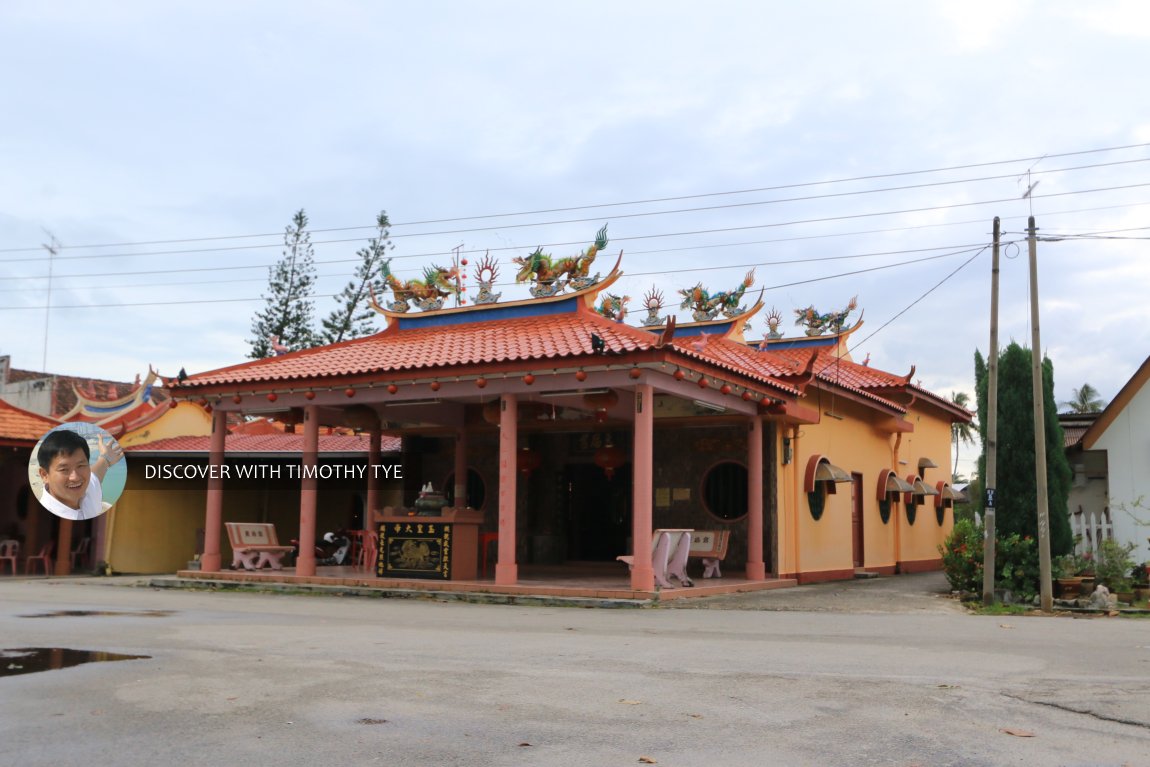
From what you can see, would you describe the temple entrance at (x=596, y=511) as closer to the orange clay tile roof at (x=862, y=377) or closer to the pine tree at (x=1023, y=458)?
the orange clay tile roof at (x=862, y=377)

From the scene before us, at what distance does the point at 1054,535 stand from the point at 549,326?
8290 millimetres

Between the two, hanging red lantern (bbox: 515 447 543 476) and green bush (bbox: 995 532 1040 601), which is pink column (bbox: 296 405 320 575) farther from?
green bush (bbox: 995 532 1040 601)

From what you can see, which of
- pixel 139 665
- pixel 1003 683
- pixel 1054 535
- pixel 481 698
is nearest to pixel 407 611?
pixel 139 665

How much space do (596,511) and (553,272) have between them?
5.09 metres

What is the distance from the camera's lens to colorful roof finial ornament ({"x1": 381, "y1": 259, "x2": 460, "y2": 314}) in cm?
1962

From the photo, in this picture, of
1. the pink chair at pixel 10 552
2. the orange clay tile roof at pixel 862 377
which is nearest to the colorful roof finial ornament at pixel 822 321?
the orange clay tile roof at pixel 862 377

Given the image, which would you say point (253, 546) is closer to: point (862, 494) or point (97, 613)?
point (97, 613)

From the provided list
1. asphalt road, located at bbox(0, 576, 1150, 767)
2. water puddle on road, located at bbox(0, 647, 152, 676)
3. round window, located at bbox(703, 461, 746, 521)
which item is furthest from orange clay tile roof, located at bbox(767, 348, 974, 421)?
water puddle on road, located at bbox(0, 647, 152, 676)

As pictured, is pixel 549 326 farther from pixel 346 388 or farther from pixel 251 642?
pixel 251 642

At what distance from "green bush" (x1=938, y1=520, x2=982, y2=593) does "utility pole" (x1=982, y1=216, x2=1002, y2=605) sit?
1.56ft

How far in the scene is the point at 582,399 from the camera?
16.2m

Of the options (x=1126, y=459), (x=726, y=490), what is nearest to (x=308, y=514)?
(x=726, y=490)

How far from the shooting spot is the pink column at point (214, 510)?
1742 cm

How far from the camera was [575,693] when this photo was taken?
21.8 ft
